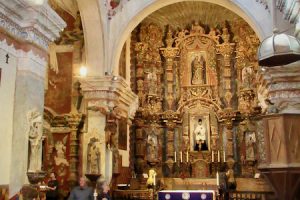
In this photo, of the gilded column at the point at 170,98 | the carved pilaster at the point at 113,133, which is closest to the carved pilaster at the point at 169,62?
the gilded column at the point at 170,98

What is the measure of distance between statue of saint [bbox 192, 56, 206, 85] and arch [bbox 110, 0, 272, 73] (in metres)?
3.83

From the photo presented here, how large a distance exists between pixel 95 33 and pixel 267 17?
4974 mm

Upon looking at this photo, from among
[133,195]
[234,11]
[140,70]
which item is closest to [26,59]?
[133,195]

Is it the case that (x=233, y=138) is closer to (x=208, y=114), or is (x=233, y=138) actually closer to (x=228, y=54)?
(x=208, y=114)

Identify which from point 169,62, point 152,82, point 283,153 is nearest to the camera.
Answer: point 283,153

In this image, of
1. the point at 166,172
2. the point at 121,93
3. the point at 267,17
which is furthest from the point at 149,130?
the point at 267,17

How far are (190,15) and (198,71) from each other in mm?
2191

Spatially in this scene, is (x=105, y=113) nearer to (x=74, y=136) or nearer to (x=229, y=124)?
(x=74, y=136)

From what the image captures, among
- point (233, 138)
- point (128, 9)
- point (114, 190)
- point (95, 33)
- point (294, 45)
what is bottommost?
point (114, 190)

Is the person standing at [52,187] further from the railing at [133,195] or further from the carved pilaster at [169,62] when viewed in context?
the carved pilaster at [169,62]

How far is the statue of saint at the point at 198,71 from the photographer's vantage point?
52.5ft

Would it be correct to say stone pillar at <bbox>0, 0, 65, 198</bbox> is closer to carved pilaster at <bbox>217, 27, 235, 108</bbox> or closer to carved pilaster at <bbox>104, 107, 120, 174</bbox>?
carved pilaster at <bbox>104, 107, 120, 174</bbox>

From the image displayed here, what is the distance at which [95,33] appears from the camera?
40.4ft

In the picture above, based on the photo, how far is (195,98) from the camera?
15711 millimetres
